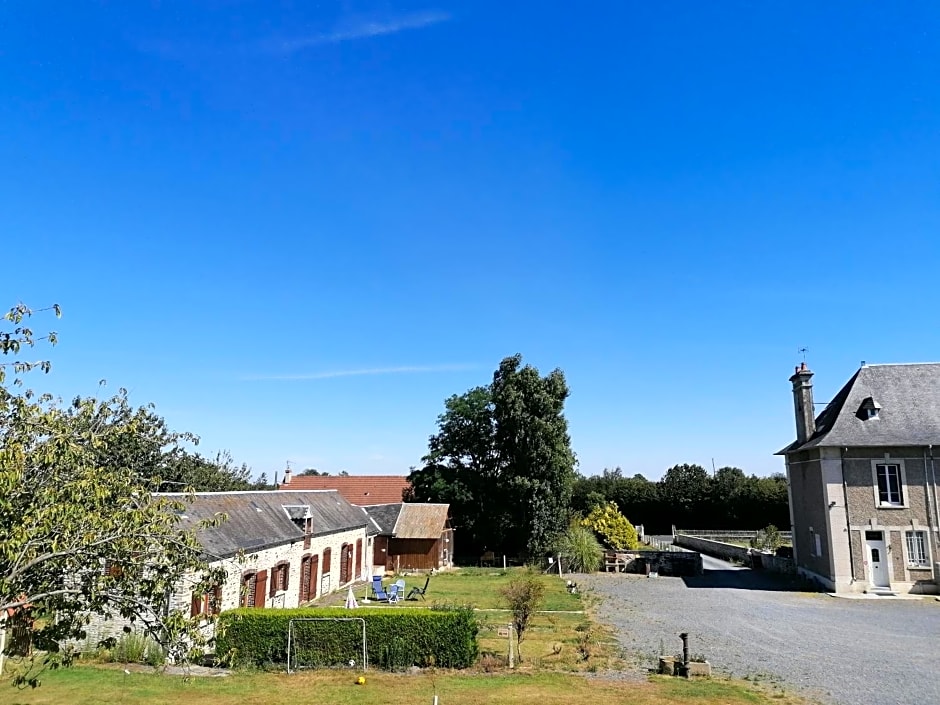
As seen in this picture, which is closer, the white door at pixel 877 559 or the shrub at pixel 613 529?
the white door at pixel 877 559

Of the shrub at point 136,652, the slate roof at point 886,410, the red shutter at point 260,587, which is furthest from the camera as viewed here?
the slate roof at point 886,410

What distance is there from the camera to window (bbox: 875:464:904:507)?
25016 millimetres

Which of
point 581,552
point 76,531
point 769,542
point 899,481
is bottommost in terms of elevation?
point 581,552

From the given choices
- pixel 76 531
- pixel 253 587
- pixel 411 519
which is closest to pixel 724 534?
pixel 411 519

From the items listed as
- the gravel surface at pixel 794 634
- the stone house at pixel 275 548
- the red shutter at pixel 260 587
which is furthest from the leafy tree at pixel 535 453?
the red shutter at pixel 260 587

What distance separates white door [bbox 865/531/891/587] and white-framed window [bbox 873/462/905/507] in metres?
1.28

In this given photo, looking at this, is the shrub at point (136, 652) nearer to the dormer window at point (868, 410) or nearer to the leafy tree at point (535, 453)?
the leafy tree at point (535, 453)

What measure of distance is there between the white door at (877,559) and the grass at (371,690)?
50.4 ft

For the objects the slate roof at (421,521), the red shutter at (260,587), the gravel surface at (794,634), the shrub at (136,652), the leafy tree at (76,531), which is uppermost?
the leafy tree at (76,531)

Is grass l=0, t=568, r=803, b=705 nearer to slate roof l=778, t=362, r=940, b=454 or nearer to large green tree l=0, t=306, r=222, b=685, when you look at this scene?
large green tree l=0, t=306, r=222, b=685

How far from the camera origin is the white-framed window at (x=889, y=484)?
25.0 meters

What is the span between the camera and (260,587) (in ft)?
62.4

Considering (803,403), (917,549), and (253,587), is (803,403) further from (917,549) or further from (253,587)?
(253,587)

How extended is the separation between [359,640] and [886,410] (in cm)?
2380
